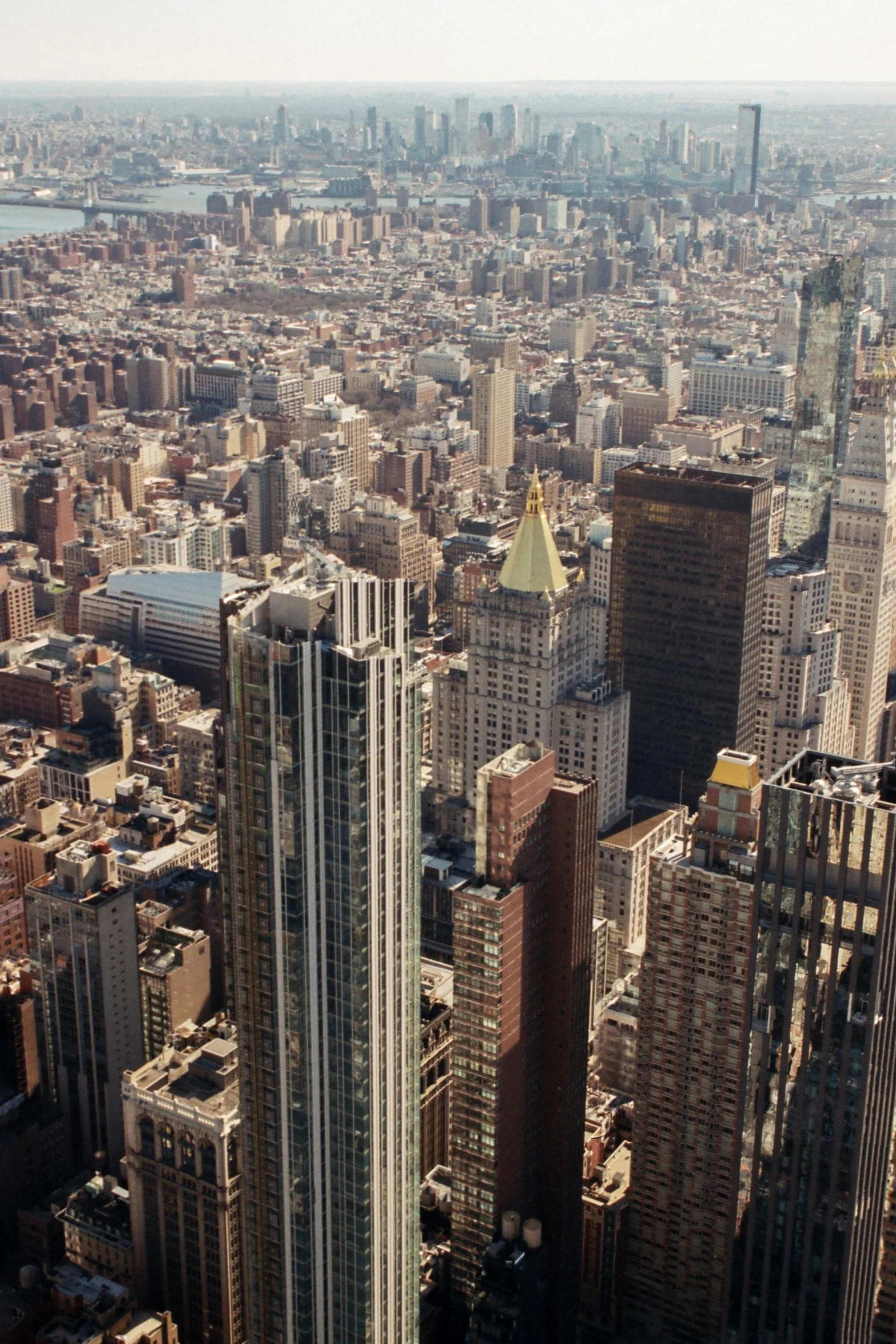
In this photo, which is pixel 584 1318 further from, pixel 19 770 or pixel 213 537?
pixel 213 537

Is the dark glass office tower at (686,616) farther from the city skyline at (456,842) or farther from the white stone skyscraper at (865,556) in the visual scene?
the white stone skyscraper at (865,556)

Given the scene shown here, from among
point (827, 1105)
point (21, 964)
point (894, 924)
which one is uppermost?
point (894, 924)

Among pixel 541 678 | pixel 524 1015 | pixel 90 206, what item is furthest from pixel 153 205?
pixel 524 1015

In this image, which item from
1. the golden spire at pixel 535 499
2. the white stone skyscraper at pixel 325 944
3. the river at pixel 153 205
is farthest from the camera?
the river at pixel 153 205

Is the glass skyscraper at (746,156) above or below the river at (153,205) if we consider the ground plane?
above

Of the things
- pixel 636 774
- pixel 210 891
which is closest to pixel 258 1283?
pixel 210 891

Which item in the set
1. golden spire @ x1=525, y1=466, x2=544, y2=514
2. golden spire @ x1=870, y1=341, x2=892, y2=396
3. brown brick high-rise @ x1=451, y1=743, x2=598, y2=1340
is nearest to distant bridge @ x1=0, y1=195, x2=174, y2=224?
golden spire @ x1=870, y1=341, x2=892, y2=396

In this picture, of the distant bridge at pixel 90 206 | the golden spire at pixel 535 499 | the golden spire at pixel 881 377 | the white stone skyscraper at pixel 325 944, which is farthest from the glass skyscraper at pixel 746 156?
the white stone skyscraper at pixel 325 944
